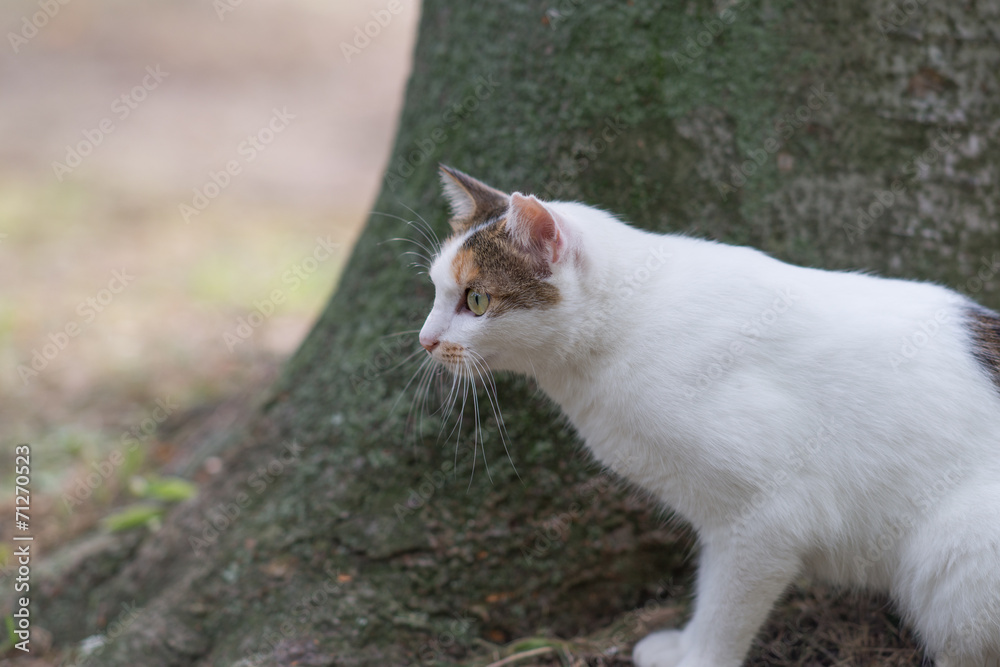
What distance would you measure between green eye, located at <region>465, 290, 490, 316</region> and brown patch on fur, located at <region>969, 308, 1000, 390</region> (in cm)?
131

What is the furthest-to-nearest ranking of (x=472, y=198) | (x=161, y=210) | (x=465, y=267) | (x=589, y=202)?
(x=161, y=210) → (x=589, y=202) → (x=472, y=198) → (x=465, y=267)

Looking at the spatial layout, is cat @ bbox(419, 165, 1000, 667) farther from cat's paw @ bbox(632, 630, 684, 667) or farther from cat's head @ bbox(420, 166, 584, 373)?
cat's paw @ bbox(632, 630, 684, 667)

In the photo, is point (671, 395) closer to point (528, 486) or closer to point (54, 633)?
point (528, 486)

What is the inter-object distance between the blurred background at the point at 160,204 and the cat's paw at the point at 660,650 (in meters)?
2.38

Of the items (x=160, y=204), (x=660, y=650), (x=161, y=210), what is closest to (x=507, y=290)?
(x=660, y=650)

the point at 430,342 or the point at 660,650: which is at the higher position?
the point at 430,342

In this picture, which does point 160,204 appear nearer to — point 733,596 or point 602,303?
point 602,303

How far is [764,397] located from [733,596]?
0.55 meters

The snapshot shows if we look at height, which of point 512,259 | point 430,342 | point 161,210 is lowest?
point 161,210

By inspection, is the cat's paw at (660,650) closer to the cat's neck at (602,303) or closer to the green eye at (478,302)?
the cat's neck at (602,303)

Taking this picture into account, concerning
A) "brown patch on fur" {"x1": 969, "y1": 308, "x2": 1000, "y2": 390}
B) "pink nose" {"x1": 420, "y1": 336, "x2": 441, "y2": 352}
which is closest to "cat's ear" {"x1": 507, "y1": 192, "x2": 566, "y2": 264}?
"pink nose" {"x1": 420, "y1": 336, "x2": 441, "y2": 352}

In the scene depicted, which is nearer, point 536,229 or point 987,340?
point 536,229

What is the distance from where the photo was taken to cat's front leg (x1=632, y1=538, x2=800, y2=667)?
6.18 ft

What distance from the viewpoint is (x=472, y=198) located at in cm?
211
